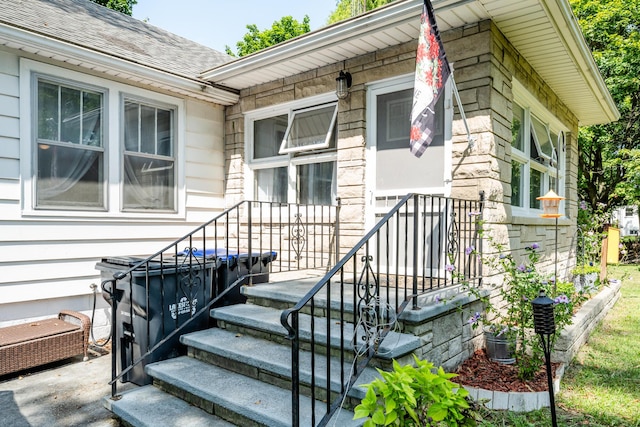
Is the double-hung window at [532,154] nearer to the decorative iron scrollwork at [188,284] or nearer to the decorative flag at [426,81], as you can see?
the decorative flag at [426,81]

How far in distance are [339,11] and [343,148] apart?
20939mm

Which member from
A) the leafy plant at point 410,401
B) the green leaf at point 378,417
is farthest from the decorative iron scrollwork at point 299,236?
the green leaf at point 378,417

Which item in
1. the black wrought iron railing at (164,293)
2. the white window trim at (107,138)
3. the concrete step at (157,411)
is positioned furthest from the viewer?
the white window trim at (107,138)

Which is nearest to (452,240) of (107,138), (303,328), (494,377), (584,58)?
(494,377)

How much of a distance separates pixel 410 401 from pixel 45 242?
3.76 meters

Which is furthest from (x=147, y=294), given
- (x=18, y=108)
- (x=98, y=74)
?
(x=98, y=74)

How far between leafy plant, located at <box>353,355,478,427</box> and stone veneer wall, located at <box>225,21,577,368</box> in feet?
2.37

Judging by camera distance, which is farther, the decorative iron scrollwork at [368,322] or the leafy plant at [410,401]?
the decorative iron scrollwork at [368,322]

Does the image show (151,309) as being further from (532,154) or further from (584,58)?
(584,58)

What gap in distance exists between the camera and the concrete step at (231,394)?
220 centimetres

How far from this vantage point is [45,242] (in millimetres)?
3898

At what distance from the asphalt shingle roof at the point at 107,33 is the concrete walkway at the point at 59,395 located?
2997mm

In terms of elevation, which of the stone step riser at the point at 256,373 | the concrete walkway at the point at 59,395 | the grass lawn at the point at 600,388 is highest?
the stone step riser at the point at 256,373

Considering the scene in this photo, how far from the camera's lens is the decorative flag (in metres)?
2.69
